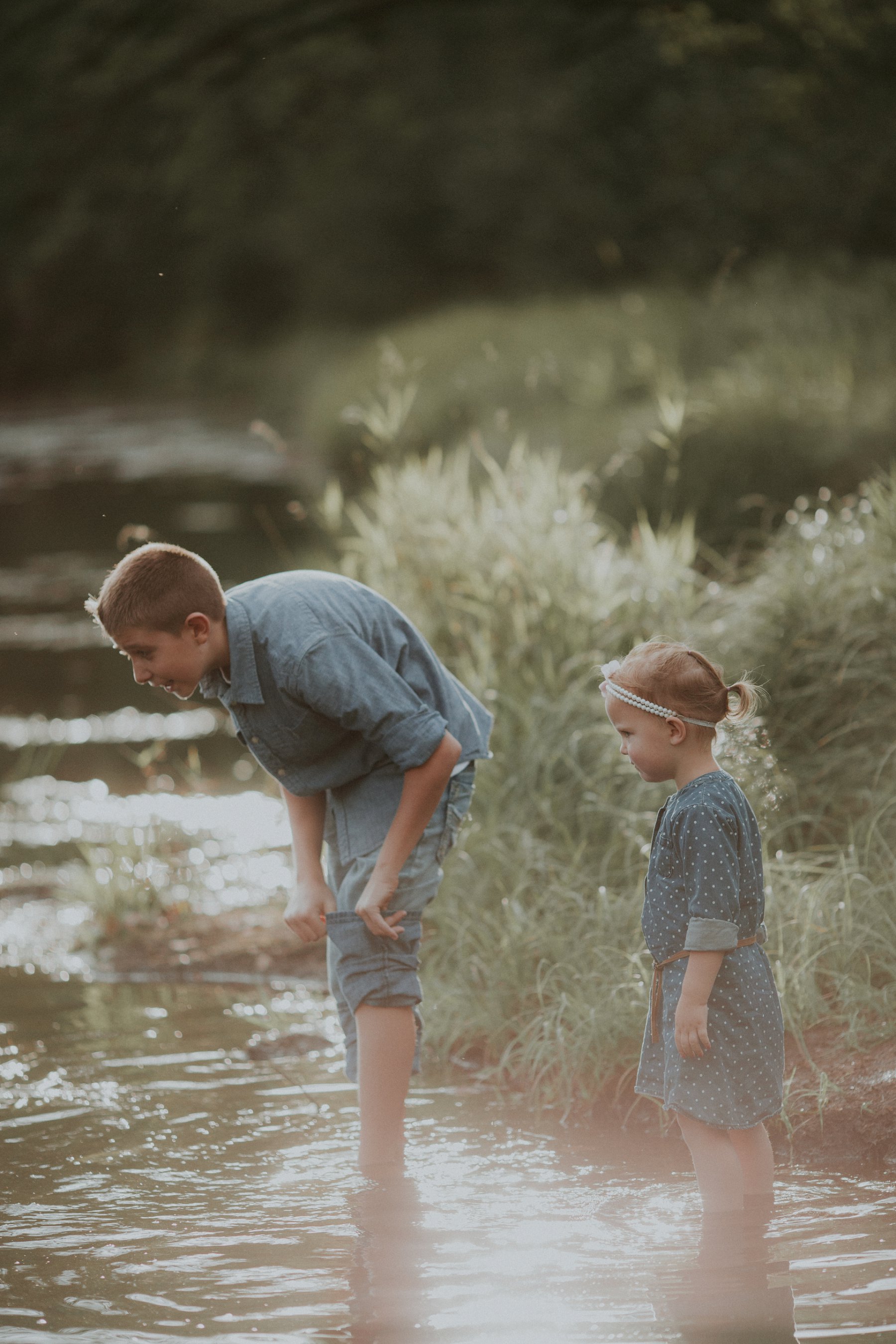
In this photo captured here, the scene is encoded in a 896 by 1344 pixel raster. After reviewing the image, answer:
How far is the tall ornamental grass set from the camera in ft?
13.4

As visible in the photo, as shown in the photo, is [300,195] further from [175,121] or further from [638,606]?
[638,606]

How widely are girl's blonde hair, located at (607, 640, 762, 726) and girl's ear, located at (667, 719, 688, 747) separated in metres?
0.02

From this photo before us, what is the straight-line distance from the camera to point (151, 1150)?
384 centimetres

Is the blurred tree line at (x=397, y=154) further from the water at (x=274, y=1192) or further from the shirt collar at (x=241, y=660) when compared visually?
the shirt collar at (x=241, y=660)

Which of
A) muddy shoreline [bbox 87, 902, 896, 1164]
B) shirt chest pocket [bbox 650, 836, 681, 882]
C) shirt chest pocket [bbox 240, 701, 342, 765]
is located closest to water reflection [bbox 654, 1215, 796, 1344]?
muddy shoreline [bbox 87, 902, 896, 1164]

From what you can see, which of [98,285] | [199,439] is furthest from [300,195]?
[199,439]

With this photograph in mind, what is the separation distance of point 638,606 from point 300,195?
33010mm

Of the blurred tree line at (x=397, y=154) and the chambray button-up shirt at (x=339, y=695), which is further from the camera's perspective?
the blurred tree line at (x=397, y=154)

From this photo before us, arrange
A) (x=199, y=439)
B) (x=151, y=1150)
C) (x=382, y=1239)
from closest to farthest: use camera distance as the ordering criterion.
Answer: (x=382, y=1239) < (x=151, y=1150) < (x=199, y=439)

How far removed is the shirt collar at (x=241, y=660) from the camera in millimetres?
3215

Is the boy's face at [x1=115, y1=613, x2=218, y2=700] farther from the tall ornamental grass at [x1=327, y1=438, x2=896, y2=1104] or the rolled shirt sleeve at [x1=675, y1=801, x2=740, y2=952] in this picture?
the tall ornamental grass at [x1=327, y1=438, x2=896, y2=1104]

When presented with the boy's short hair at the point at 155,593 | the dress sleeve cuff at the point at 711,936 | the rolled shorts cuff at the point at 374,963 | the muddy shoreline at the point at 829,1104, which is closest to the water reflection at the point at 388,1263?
the rolled shorts cuff at the point at 374,963

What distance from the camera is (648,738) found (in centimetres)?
307

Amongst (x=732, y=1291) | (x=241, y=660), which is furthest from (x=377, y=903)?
(x=732, y=1291)
